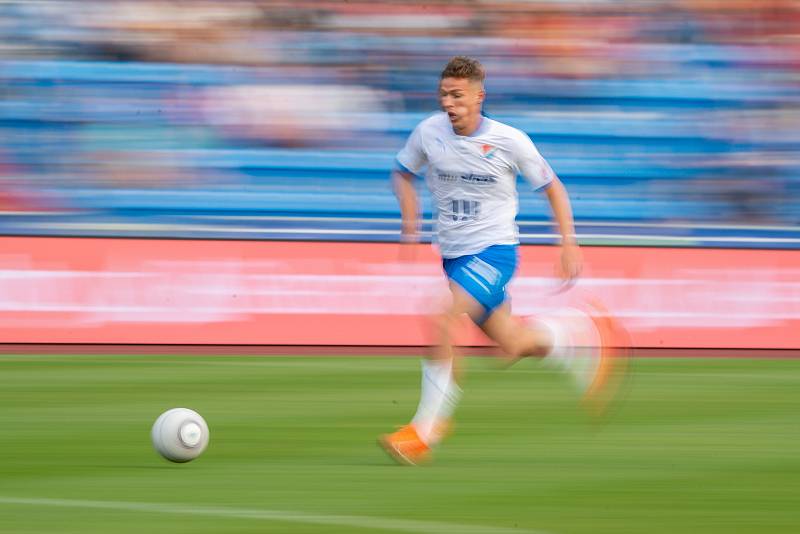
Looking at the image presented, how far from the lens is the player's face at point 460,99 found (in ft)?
19.8

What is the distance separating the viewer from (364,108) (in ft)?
45.2

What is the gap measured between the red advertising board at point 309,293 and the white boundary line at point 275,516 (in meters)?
6.84

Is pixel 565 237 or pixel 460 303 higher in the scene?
pixel 565 237

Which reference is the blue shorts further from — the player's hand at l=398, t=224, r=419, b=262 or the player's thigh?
the player's hand at l=398, t=224, r=419, b=262

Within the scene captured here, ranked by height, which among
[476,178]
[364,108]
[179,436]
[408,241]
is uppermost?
[364,108]

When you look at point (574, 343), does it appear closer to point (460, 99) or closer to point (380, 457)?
point (380, 457)

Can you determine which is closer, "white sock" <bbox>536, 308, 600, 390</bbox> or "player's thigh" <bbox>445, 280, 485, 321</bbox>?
"player's thigh" <bbox>445, 280, 485, 321</bbox>

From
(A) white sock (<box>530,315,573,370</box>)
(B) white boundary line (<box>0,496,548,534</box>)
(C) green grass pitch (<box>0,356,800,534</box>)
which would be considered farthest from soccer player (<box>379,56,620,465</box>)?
(B) white boundary line (<box>0,496,548,534</box>)

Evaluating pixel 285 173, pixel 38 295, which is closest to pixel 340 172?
pixel 285 173

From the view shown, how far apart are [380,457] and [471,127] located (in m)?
1.47

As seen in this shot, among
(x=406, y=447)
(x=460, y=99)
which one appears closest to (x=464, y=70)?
(x=460, y=99)

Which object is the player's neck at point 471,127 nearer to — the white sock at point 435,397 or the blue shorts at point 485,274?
the blue shorts at point 485,274

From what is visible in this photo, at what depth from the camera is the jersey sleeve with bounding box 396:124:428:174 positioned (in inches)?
252

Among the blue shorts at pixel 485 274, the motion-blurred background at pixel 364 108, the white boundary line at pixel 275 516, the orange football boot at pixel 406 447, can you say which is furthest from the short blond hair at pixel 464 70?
the motion-blurred background at pixel 364 108
